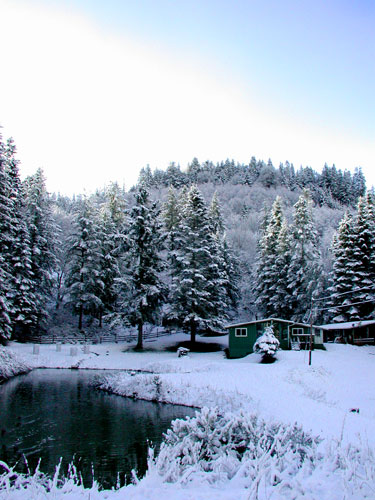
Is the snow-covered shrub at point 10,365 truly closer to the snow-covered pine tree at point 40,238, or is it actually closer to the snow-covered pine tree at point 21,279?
the snow-covered pine tree at point 21,279

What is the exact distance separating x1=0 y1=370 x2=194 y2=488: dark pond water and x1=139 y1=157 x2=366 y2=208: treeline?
339 feet

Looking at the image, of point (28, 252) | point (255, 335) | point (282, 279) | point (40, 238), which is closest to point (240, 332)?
point (255, 335)

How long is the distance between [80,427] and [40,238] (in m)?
31.1

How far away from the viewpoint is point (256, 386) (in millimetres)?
21203

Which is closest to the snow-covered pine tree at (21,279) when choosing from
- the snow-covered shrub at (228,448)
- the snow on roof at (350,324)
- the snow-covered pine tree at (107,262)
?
the snow-covered pine tree at (107,262)

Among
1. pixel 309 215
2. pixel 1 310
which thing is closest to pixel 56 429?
pixel 1 310

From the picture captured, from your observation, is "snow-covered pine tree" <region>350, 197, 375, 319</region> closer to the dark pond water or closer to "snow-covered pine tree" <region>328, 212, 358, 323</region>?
"snow-covered pine tree" <region>328, 212, 358, 323</region>

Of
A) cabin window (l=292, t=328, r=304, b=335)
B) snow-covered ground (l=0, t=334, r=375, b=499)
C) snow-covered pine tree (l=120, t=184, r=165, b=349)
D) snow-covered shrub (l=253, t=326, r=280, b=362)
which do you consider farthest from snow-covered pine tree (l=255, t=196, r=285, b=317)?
snow-covered pine tree (l=120, t=184, r=165, b=349)

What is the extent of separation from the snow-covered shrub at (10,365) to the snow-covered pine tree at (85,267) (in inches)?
561

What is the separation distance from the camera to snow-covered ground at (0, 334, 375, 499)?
11.8m

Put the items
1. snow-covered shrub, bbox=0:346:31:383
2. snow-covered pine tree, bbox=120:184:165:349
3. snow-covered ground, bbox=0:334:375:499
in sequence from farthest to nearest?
1. snow-covered pine tree, bbox=120:184:165:349
2. snow-covered shrub, bbox=0:346:31:383
3. snow-covered ground, bbox=0:334:375:499

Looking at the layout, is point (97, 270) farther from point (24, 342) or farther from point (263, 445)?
point (263, 445)

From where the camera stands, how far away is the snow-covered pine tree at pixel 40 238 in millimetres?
42469

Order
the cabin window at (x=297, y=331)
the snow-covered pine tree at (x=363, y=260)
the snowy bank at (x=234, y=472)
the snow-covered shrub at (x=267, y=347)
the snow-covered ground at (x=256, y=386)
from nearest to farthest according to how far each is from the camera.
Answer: the snowy bank at (x=234, y=472) → the snow-covered ground at (x=256, y=386) → the snow-covered shrub at (x=267, y=347) → the snow-covered pine tree at (x=363, y=260) → the cabin window at (x=297, y=331)
